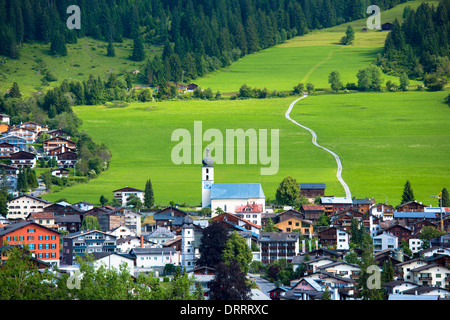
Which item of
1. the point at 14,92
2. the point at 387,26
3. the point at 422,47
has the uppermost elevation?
the point at 387,26

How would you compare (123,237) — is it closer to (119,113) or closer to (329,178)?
(329,178)

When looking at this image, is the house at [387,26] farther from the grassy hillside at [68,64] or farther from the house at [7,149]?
the house at [7,149]

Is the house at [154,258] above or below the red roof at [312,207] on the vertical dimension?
below

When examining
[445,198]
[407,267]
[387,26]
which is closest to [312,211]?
[445,198]

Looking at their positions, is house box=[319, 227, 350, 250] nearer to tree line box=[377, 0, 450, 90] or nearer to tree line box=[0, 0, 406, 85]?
tree line box=[377, 0, 450, 90]

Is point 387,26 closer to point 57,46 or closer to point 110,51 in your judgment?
point 110,51

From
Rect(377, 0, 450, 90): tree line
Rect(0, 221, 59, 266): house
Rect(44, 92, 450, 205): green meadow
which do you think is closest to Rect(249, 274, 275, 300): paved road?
Rect(0, 221, 59, 266): house

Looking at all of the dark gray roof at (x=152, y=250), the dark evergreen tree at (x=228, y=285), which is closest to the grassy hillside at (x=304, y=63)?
the dark gray roof at (x=152, y=250)
